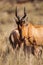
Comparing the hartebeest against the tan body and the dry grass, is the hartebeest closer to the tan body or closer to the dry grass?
the tan body

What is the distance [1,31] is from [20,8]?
722 millimetres

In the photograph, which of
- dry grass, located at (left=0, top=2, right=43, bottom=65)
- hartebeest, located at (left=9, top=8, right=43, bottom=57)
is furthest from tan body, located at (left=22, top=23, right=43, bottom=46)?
dry grass, located at (left=0, top=2, right=43, bottom=65)

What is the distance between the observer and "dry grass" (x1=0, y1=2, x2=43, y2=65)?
12.4 ft

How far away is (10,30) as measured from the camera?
162 inches

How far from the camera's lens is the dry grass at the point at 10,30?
3.77m

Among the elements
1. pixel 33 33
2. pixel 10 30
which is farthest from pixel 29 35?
pixel 10 30

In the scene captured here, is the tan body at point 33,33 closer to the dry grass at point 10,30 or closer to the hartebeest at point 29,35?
the hartebeest at point 29,35

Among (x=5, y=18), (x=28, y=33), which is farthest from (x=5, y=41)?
(x=5, y=18)

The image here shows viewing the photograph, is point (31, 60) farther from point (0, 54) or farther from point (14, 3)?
point (14, 3)

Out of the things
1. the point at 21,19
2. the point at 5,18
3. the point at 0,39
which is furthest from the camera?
the point at 5,18

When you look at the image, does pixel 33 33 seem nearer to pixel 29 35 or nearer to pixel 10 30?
pixel 29 35

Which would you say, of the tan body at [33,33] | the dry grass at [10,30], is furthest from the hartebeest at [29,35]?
the dry grass at [10,30]

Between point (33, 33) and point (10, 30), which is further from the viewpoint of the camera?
point (10, 30)

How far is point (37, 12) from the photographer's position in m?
4.90
